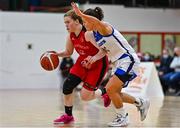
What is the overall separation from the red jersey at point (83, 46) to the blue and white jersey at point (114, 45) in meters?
0.33

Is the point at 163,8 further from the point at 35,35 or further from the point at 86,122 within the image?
the point at 86,122

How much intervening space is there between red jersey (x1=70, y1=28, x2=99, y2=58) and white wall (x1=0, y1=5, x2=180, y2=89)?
52.2 ft

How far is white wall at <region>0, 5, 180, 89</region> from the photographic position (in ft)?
80.2

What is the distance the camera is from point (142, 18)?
2559 centimetres

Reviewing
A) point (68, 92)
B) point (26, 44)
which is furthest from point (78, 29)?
point (26, 44)

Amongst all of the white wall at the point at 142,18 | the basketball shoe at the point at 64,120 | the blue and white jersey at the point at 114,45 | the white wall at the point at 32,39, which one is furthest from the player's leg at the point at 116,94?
the white wall at the point at 142,18

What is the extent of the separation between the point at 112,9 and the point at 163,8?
2602 millimetres

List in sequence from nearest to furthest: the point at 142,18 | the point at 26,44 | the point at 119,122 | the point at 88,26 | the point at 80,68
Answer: the point at 88,26 → the point at 119,122 → the point at 80,68 → the point at 26,44 → the point at 142,18

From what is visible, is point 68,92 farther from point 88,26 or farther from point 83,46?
point 88,26

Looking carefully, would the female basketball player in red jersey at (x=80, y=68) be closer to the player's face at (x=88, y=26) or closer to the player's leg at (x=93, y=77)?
the player's leg at (x=93, y=77)

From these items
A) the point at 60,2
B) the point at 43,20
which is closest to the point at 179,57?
the point at 43,20

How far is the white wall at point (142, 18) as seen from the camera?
25109mm

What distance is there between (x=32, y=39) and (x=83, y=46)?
645 inches

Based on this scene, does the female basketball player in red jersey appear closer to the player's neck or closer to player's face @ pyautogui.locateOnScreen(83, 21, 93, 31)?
the player's neck
